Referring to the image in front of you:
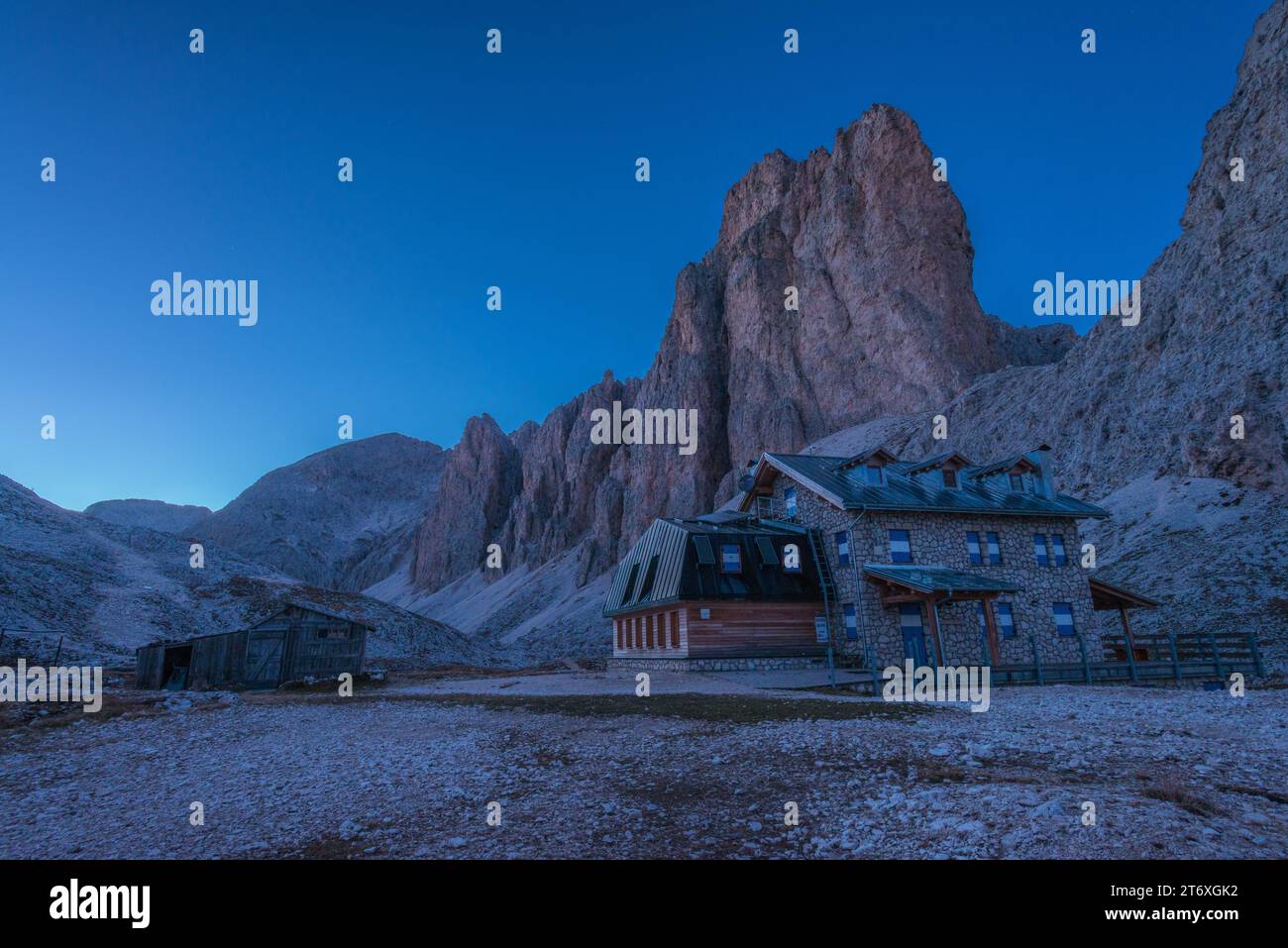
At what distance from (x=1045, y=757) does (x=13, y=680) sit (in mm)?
32255

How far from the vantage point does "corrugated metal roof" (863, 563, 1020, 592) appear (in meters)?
26.8

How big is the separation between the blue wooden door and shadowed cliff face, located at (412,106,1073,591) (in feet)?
233

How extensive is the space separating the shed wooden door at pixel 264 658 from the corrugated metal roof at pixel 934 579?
91.4 feet

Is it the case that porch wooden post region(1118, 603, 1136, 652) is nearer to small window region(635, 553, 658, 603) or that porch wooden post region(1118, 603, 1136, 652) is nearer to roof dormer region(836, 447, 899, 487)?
roof dormer region(836, 447, 899, 487)


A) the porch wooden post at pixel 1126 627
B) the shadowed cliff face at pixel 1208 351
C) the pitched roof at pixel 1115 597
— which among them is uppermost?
the shadowed cliff face at pixel 1208 351

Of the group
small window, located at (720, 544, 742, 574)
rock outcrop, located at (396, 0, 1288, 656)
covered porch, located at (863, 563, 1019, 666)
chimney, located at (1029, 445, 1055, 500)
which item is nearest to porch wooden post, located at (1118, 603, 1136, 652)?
covered porch, located at (863, 563, 1019, 666)

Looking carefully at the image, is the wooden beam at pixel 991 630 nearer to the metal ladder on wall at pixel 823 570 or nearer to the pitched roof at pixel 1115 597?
the metal ladder on wall at pixel 823 570

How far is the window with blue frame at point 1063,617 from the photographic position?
3225 cm

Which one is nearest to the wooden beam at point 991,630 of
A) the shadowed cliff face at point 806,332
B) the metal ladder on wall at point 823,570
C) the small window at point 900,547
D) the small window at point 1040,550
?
the small window at point 900,547

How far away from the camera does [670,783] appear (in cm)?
1009

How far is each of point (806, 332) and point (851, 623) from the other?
293 ft

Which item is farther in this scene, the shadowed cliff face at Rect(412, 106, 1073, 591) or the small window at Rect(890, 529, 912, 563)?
the shadowed cliff face at Rect(412, 106, 1073, 591)
